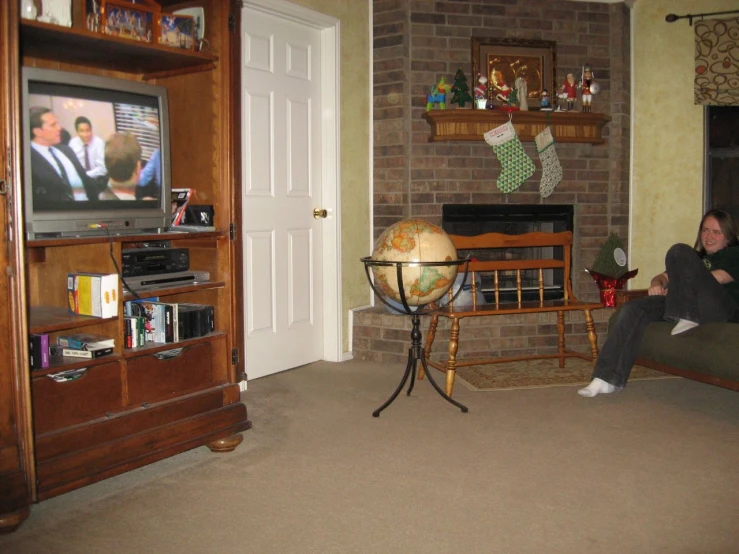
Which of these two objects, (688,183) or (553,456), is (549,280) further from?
(553,456)

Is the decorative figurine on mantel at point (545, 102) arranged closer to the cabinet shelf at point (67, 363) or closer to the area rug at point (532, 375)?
the area rug at point (532, 375)

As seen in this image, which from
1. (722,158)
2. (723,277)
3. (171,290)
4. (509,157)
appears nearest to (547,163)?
(509,157)

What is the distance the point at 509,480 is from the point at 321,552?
870 millimetres

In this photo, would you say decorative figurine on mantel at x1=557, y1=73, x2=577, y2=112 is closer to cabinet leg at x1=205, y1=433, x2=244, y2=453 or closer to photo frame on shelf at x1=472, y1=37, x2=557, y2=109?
photo frame on shelf at x1=472, y1=37, x2=557, y2=109

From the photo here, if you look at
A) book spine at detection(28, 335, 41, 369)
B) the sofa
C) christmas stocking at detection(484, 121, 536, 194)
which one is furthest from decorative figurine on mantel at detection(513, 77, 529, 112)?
book spine at detection(28, 335, 41, 369)

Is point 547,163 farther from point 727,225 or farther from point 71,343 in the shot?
point 71,343

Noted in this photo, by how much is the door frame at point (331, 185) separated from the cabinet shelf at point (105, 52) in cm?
171

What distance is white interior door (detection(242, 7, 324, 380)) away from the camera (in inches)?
174

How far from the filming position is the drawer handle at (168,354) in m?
3.09

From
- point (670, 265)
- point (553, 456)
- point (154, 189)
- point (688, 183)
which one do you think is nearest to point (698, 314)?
point (670, 265)

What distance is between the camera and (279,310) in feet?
15.3

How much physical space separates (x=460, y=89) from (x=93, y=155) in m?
2.83

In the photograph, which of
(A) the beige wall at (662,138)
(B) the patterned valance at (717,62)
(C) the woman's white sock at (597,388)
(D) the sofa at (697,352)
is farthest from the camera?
(A) the beige wall at (662,138)

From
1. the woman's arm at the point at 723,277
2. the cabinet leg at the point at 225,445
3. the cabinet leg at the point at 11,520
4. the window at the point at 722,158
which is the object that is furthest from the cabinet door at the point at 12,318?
the window at the point at 722,158
